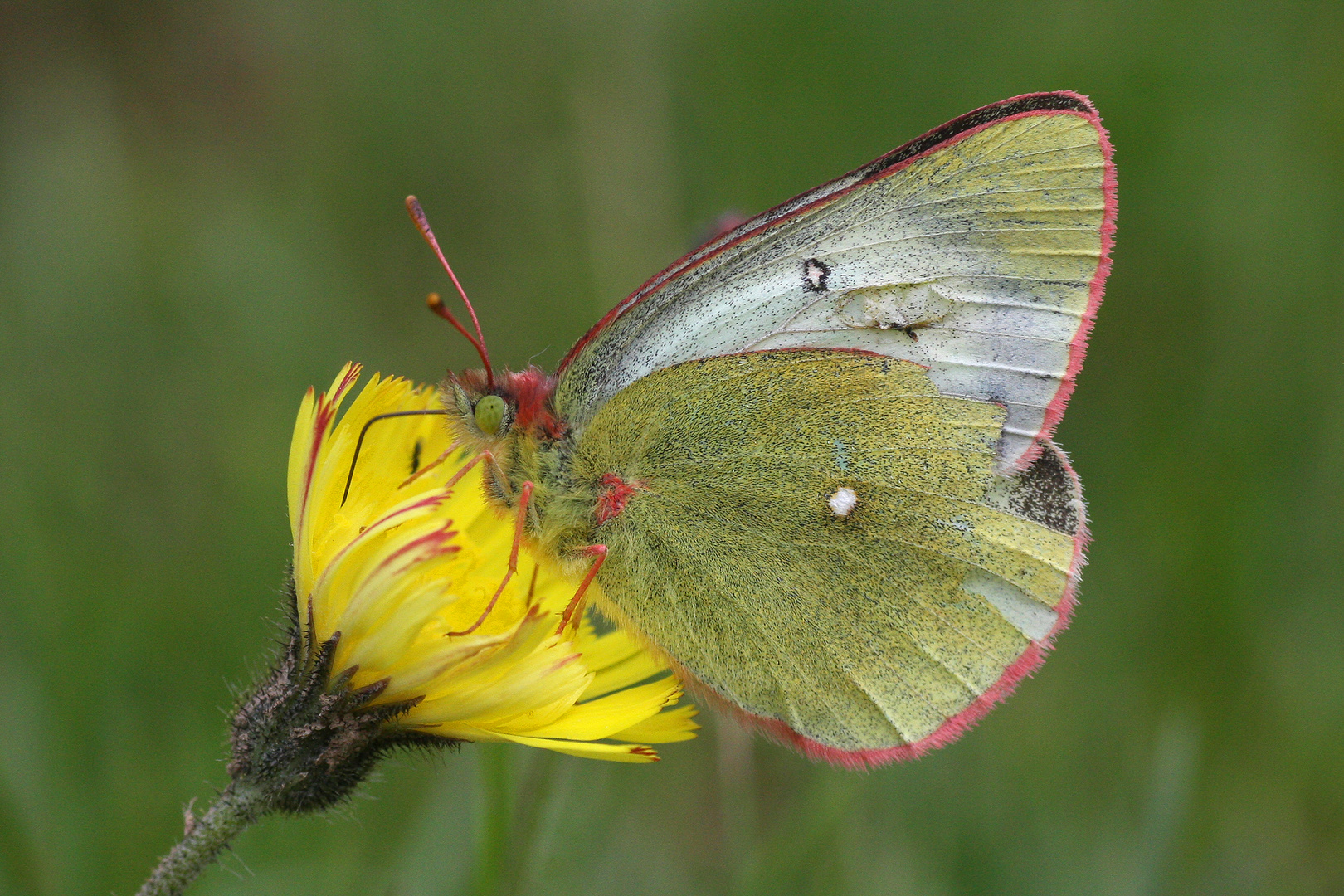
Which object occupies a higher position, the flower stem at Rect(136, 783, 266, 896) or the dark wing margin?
the dark wing margin

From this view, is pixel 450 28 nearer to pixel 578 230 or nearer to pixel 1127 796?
pixel 578 230

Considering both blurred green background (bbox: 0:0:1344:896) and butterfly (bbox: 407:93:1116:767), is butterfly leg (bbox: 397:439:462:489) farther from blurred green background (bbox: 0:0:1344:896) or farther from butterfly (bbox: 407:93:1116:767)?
blurred green background (bbox: 0:0:1344:896)

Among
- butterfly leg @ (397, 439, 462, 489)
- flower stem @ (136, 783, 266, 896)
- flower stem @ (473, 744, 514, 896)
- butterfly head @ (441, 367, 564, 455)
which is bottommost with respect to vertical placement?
flower stem @ (473, 744, 514, 896)

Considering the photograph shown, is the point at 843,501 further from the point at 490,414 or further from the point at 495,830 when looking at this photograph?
the point at 495,830

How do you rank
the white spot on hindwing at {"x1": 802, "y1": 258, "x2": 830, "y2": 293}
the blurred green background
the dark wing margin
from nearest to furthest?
1. the dark wing margin
2. the white spot on hindwing at {"x1": 802, "y1": 258, "x2": 830, "y2": 293}
3. the blurred green background

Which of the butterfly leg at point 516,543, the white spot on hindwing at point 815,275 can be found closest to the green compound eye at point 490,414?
the butterfly leg at point 516,543

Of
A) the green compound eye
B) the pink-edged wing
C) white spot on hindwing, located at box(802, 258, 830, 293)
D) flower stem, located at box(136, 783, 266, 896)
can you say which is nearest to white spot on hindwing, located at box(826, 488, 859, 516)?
the pink-edged wing

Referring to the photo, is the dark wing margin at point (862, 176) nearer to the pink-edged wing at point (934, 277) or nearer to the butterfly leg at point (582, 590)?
the pink-edged wing at point (934, 277)
